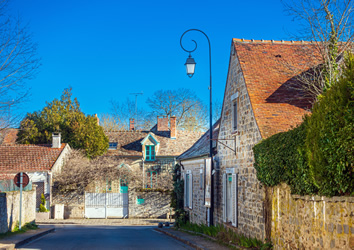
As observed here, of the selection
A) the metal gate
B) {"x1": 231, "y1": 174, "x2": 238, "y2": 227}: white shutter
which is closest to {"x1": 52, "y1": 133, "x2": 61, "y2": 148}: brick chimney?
the metal gate

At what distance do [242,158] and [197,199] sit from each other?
722 cm

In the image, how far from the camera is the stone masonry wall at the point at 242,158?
12.9 m

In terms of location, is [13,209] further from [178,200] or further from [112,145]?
[112,145]

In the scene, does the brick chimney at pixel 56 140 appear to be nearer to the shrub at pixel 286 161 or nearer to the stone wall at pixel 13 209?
the stone wall at pixel 13 209

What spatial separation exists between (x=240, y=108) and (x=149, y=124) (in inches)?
1503

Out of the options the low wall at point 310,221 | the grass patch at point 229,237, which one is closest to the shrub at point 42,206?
the grass patch at point 229,237

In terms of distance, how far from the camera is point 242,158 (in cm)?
1446

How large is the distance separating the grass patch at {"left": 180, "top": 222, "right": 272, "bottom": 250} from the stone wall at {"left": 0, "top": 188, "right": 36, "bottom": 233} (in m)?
8.15

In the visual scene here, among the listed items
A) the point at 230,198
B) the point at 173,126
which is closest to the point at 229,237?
the point at 230,198

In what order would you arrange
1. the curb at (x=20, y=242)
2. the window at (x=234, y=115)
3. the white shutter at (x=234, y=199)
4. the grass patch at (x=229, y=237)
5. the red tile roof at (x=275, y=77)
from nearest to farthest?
the grass patch at (x=229, y=237) < the red tile roof at (x=275, y=77) < the curb at (x=20, y=242) < the white shutter at (x=234, y=199) < the window at (x=234, y=115)

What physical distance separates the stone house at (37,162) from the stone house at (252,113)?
19.1 meters

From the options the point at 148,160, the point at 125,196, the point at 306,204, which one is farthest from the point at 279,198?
the point at 148,160

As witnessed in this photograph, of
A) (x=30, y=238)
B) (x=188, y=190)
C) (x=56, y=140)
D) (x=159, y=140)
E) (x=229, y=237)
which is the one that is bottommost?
(x=30, y=238)

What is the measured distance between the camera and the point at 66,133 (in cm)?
3969
